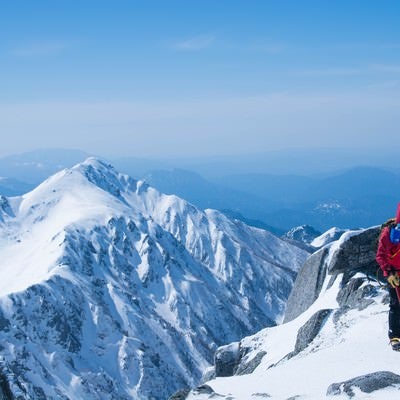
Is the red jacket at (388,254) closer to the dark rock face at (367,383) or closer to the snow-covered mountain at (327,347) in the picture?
the snow-covered mountain at (327,347)

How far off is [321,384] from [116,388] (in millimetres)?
190043

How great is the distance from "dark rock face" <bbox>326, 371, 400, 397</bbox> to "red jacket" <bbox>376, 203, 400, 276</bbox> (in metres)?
3.36

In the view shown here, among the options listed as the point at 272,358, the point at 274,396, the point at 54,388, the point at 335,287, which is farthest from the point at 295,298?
the point at 54,388

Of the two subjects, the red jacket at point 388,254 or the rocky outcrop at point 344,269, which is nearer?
the red jacket at point 388,254

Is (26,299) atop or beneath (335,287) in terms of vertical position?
beneath

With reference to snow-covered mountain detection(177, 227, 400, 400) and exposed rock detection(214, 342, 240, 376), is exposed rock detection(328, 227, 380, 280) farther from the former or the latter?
exposed rock detection(214, 342, 240, 376)

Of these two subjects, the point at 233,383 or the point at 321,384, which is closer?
the point at 321,384

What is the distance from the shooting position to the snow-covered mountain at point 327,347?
15.3 meters

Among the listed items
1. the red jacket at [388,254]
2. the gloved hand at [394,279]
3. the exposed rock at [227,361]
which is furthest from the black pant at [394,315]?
the exposed rock at [227,361]

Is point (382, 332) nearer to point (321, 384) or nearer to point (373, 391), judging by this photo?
point (321, 384)

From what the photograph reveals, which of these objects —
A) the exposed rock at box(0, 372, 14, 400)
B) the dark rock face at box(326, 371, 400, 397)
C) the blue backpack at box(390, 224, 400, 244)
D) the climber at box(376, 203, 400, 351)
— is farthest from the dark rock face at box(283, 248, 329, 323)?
the dark rock face at box(326, 371, 400, 397)

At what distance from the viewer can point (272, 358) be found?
3203 cm

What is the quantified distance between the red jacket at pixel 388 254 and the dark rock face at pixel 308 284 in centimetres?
2471

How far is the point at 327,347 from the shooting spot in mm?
22047
